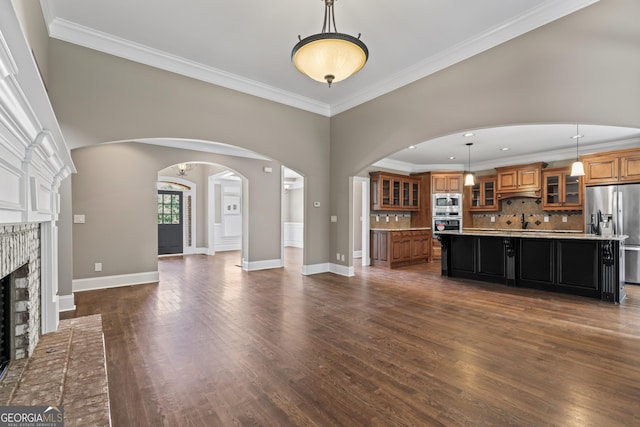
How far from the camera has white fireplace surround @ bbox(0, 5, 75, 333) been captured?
96cm

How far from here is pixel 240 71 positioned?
15.7 ft

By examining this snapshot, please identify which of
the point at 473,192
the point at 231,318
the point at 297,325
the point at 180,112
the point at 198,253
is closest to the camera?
the point at 297,325

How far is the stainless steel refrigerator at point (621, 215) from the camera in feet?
18.0

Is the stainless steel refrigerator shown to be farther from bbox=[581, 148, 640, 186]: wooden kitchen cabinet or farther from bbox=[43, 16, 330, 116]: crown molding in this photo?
bbox=[43, 16, 330, 116]: crown molding

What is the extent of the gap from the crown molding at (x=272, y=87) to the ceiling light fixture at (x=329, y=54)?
204 cm

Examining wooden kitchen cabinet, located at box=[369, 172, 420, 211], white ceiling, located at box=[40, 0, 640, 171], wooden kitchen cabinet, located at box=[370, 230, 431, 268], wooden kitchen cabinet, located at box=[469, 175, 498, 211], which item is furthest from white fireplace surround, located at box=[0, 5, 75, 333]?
wooden kitchen cabinet, located at box=[469, 175, 498, 211]

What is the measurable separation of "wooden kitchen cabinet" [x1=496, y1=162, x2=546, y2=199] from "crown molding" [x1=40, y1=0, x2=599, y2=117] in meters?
4.90

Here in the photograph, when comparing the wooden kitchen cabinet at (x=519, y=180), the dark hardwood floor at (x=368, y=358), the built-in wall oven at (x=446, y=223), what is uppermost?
the wooden kitchen cabinet at (x=519, y=180)

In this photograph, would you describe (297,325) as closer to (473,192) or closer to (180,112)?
(180,112)

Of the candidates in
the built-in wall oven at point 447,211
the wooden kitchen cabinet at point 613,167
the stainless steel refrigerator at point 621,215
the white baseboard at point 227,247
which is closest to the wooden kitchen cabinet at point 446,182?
the built-in wall oven at point 447,211

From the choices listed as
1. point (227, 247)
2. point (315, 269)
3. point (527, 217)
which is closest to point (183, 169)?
point (227, 247)

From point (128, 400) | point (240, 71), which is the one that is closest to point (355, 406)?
point (128, 400)

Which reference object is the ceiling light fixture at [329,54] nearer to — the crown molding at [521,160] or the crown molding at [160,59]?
the crown molding at [160,59]

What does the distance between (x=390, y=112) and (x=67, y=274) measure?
210 inches
